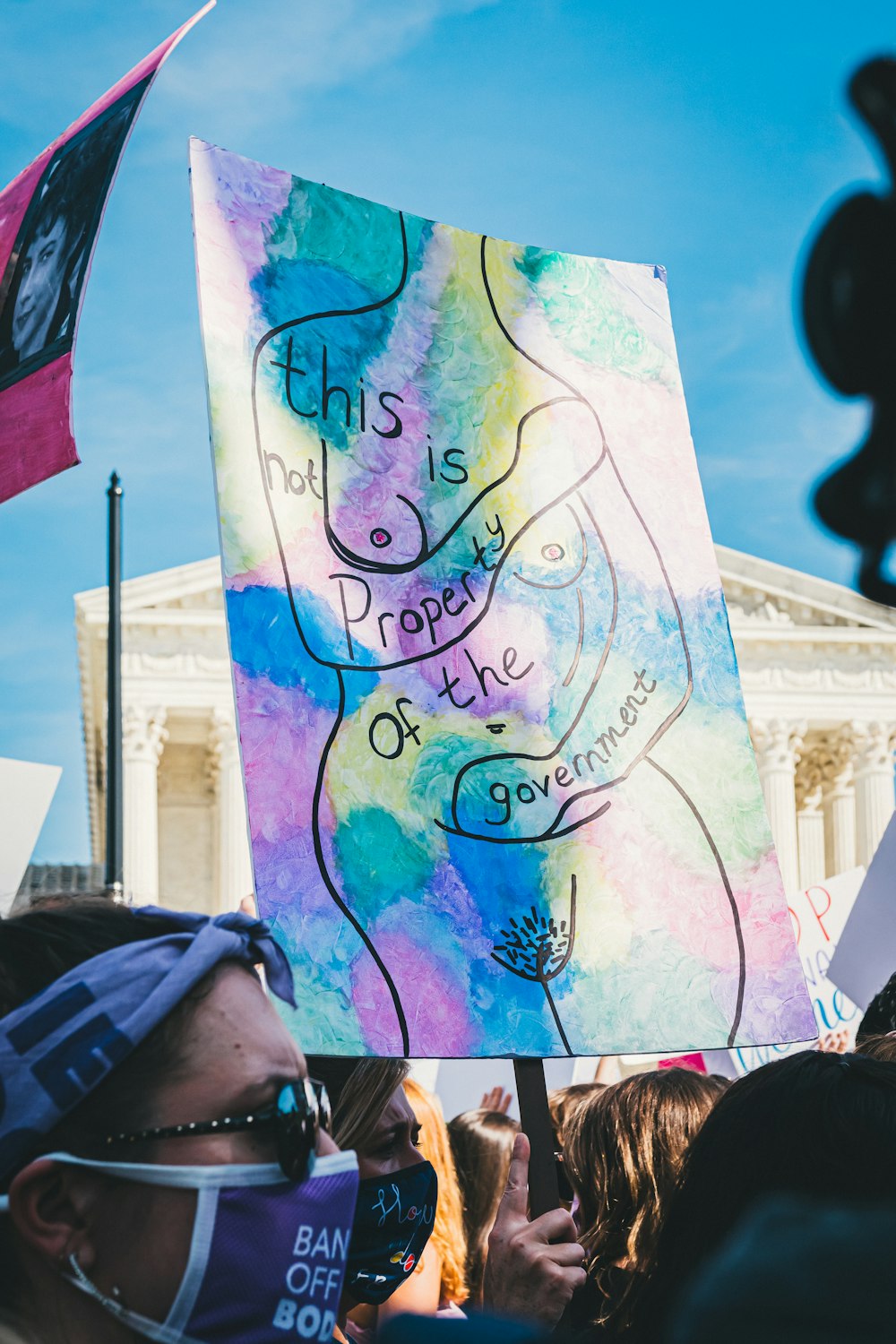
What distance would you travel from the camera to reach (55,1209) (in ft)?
5.29

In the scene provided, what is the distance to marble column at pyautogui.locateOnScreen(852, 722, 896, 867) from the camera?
46.2m

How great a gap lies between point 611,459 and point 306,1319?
1.99 metres

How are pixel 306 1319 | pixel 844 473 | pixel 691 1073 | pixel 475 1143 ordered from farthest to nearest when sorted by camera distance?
pixel 475 1143 < pixel 691 1073 < pixel 306 1319 < pixel 844 473

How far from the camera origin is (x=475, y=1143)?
478 cm

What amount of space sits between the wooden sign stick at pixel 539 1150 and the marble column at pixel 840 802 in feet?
151

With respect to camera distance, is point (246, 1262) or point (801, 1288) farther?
point (246, 1262)

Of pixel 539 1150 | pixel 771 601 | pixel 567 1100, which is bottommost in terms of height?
pixel 567 1100

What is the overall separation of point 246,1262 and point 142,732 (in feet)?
140

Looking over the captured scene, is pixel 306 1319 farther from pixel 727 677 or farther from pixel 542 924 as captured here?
pixel 727 677

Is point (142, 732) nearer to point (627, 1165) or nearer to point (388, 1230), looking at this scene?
point (627, 1165)

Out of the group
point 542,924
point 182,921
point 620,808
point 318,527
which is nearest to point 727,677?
point 620,808

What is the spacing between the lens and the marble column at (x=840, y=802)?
47.9 meters

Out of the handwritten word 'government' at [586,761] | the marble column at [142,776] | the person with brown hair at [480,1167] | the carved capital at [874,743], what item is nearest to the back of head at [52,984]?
the handwritten word 'government' at [586,761]

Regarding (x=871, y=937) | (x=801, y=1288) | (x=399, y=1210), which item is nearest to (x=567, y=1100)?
(x=871, y=937)
